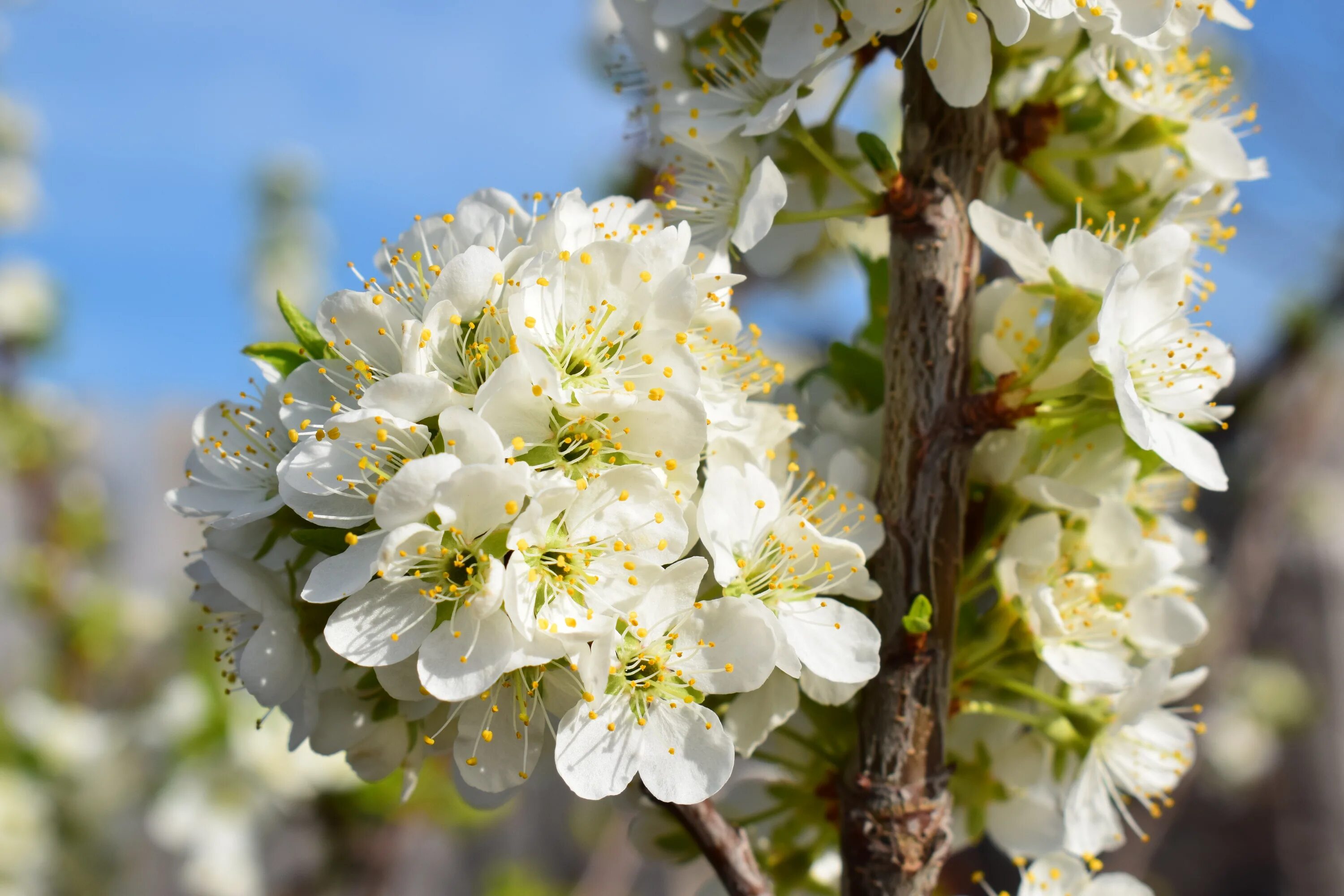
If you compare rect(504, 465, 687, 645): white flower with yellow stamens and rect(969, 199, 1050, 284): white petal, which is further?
rect(969, 199, 1050, 284): white petal

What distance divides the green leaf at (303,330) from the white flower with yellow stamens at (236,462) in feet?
0.19

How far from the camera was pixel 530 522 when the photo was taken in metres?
0.79

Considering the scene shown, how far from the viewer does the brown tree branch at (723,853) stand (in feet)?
3.39

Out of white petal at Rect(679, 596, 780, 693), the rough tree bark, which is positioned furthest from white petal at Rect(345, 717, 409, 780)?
the rough tree bark

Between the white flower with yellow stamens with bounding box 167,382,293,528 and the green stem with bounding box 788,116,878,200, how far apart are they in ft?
2.04

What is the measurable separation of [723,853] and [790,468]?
407 millimetres

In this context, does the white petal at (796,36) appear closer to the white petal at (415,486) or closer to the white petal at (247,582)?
the white petal at (415,486)

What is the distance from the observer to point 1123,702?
1073 millimetres

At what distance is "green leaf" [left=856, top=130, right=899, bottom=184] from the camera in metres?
1.05

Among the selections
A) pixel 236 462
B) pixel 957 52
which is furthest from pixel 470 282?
pixel 957 52

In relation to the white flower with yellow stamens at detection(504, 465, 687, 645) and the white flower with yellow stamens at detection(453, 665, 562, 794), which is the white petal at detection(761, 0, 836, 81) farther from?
the white flower with yellow stamens at detection(453, 665, 562, 794)

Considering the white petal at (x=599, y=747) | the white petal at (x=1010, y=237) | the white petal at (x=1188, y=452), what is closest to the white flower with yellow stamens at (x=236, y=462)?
the white petal at (x=599, y=747)

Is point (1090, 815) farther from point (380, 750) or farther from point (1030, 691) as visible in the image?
point (380, 750)

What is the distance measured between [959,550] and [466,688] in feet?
1.81
